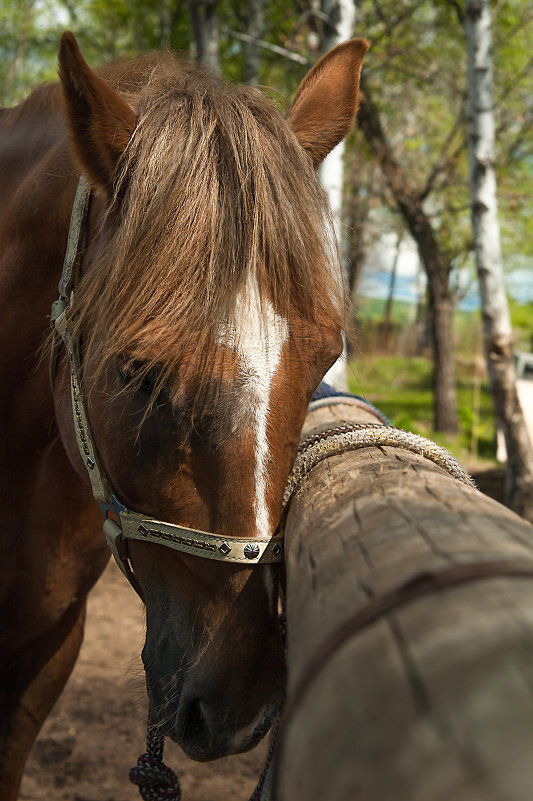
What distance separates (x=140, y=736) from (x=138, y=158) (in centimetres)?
299

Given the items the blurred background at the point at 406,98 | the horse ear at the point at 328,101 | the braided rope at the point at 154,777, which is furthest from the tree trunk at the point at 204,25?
the braided rope at the point at 154,777

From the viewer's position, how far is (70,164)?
1.78m

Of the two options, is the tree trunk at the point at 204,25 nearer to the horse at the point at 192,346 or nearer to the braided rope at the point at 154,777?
the horse at the point at 192,346

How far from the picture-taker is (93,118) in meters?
1.46

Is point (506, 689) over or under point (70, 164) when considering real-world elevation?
under

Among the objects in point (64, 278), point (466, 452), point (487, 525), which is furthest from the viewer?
point (466, 452)

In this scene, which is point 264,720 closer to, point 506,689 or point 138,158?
point 506,689

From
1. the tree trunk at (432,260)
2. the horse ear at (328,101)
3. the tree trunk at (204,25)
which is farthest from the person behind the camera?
the tree trunk at (432,260)

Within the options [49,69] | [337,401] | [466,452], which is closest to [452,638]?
[337,401]

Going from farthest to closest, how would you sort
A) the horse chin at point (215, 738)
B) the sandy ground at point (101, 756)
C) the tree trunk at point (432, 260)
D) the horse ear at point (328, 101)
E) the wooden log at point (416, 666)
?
the tree trunk at point (432, 260) → the sandy ground at point (101, 756) → the horse ear at point (328, 101) → the horse chin at point (215, 738) → the wooden log at point (416, 666)

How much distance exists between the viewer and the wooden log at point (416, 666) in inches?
20.0

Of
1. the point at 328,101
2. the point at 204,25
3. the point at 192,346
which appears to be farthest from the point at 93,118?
the point at 204,25

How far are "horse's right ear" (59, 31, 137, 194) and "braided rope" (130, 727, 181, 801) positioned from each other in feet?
4.31

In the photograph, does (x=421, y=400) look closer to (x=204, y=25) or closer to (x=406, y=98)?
(x=406, y=98)
